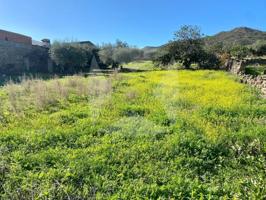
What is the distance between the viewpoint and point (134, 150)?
4555mm

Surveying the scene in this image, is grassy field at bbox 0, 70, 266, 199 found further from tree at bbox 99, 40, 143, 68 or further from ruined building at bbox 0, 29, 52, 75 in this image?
tree at bbox 99, 40, 143, 68

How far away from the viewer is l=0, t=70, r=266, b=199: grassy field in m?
3.48

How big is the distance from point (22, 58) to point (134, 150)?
2451 centimetres

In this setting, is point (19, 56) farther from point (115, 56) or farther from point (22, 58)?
point (115, 56)

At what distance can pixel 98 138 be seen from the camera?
511 cm

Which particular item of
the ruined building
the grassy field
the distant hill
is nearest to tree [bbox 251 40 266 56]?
the distant hill

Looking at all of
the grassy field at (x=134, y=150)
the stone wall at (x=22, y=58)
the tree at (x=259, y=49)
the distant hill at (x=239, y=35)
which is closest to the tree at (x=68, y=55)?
the stone wall at (x=22, y=58)

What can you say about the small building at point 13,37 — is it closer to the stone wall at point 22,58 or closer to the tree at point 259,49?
the stone wall at point 22,58

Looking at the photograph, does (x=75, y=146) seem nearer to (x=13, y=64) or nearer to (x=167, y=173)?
(x=167, y=173)

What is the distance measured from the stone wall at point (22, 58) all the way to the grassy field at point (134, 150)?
18.3 m

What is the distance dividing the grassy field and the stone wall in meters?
18.3

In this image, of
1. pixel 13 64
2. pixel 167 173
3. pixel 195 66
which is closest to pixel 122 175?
pixel 167 173

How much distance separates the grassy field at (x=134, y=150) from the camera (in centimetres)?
348

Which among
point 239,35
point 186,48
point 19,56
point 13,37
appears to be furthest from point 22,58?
point 239,35
